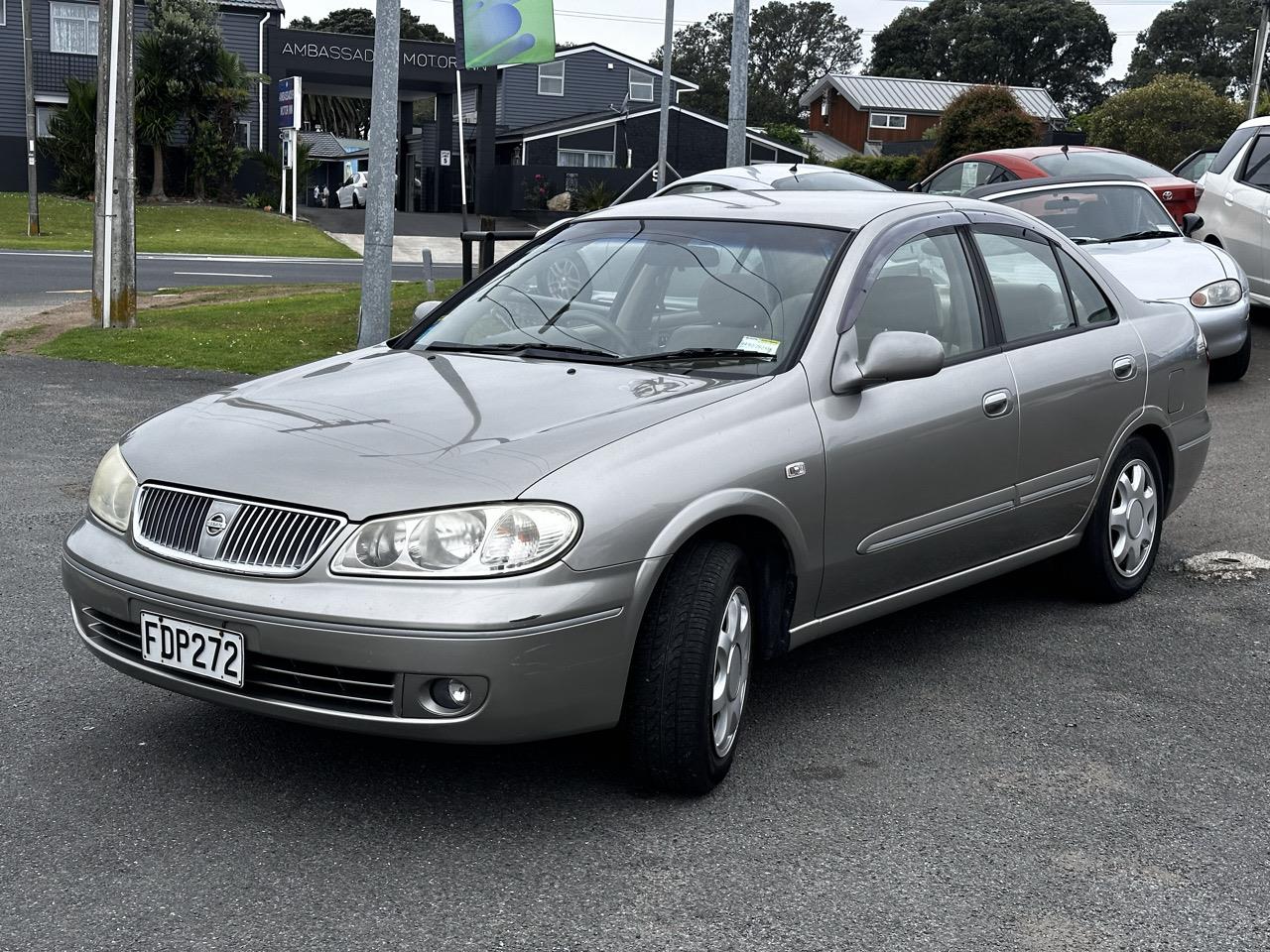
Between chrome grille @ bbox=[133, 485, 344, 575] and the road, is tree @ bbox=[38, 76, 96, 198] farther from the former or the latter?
chrome grille @ bbox=[133, 485, 344, 575]

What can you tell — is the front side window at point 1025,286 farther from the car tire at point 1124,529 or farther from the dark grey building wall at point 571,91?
the dark grey building wall at point 571,91

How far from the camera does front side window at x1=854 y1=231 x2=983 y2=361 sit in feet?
15.8

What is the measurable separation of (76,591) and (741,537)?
1.84m

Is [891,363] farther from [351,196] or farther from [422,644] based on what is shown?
[351,196]

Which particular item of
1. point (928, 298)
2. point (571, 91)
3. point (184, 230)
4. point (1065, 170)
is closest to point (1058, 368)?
point (928, 298)

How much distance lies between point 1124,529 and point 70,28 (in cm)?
4482

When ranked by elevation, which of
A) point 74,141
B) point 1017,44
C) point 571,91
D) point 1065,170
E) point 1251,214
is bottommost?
point 1251,214

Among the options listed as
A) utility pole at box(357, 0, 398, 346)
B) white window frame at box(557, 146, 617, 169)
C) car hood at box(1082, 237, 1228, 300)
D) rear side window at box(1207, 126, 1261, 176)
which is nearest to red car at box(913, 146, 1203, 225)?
rear side window at box(1207, 126, 1261, 176)

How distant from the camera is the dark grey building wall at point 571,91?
175 ft

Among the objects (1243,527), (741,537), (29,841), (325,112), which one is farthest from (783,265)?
(325,112)

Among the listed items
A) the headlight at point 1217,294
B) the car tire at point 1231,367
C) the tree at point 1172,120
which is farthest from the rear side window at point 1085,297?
the tree at point 1172,120

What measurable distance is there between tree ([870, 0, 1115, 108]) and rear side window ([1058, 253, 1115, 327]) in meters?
84.5

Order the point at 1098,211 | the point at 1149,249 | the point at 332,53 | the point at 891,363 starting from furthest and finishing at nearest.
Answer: the point at 332,53 < the point at 1098,211 < the point at 1149,249 < the point at 891,363

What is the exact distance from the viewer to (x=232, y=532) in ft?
12.2
